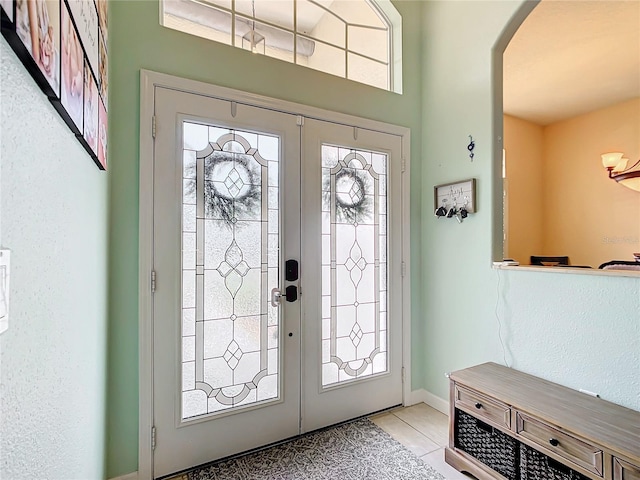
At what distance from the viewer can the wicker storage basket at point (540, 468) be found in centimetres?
149

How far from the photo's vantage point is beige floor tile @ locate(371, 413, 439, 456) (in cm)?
216

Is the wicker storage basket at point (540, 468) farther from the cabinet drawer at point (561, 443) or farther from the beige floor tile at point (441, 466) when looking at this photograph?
the beige floor tile at point (441, 466)

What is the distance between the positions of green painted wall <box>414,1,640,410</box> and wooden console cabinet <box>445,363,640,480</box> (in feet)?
0.53

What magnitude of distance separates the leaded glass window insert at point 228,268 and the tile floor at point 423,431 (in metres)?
0.90

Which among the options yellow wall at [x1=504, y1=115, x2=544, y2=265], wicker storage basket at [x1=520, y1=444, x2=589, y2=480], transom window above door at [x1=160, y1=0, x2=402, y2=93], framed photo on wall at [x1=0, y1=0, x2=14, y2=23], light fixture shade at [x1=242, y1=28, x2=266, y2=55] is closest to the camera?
framed photo on wall at [x1=0, y1=0, x2=14, y2=23]

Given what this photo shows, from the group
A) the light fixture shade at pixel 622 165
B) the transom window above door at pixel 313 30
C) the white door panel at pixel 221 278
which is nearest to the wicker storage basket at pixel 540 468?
the white door panel at pixel 221 278

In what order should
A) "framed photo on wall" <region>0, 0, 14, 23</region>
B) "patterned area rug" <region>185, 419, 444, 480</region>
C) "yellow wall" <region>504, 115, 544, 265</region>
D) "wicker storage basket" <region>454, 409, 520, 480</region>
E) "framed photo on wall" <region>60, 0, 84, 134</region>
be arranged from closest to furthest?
"framed photo on wall" <region>0, 0, 14, 23</region> < "framed photo on wall" <region>60, 0, 84, 134</region> < "wicker storage basket" <region>454, 409, 520, 480</region> < "patterned area rug" <region>185, 419, 444, 480</region> < "yellow wall" <region>504, 115, 544, 265</region>

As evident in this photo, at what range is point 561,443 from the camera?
4.91 feet

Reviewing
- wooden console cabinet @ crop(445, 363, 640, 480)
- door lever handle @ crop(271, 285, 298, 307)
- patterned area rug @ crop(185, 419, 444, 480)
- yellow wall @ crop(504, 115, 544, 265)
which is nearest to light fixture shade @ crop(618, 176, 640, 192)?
yellow wall @ crop(504, 115, 544, 265)

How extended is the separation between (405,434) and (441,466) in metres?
0.35

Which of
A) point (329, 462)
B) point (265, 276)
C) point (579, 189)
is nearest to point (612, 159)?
point (579, 189)

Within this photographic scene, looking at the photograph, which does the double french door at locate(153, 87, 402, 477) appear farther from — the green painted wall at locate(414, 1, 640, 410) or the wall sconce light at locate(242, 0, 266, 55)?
the wall sconce light at locate(242, 0, 266, 55)

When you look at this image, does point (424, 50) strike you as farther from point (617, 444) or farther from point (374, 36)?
point (617, 444)

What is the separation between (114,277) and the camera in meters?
1.79
